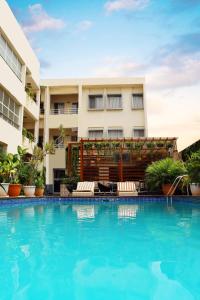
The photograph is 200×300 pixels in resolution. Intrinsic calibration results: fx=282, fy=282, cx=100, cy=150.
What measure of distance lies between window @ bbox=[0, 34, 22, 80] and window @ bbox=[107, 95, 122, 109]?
27.5 feet

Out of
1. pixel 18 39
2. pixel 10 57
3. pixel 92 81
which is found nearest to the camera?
pixel 10 57

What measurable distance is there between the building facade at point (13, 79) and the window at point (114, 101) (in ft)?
21.5

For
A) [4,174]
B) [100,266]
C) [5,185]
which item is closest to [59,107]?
[4,174]

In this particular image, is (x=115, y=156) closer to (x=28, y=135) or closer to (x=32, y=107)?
(x=28, y=135)

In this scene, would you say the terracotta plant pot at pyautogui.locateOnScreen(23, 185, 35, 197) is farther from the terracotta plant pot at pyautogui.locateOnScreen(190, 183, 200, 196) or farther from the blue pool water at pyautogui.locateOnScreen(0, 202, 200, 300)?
the blue pool water at pyautogui.locateOnScreen(0, 202, 200, 300)

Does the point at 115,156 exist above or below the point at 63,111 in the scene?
below

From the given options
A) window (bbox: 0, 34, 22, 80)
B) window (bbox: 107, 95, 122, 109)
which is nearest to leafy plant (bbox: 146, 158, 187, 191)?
window (bbox: 107, 95, 122, 109)

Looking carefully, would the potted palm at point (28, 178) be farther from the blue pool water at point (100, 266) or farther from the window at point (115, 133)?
the blue pool water at point (100, 266)

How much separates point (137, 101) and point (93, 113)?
3.85m

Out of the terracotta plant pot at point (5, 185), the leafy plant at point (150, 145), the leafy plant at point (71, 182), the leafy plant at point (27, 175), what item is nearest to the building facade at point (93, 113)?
the leafy plant at point (150, 145)

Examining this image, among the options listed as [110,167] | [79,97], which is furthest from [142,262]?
[79,97]

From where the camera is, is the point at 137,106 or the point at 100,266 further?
the point at 137,106

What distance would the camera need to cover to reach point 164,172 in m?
15.0

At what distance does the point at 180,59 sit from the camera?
13164 mm
